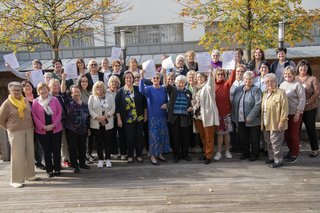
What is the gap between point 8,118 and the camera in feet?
21.4

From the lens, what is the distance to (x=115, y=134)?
25.3 feet

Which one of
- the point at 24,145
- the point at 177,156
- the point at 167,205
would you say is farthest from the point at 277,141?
the point at 24,145

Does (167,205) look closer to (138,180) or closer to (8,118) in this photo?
(138,180)

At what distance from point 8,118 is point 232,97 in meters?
4.59

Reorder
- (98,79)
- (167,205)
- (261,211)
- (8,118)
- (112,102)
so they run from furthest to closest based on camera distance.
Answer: (98,79), (112,102), (8,118), (167,205), (261,211)

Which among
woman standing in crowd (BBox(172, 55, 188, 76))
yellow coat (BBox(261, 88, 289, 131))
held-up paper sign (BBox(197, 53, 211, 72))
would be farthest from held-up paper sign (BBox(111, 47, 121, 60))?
yellow coat (BBox(261, 88, 289, 131))

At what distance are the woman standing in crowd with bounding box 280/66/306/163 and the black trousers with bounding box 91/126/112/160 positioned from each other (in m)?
3.77

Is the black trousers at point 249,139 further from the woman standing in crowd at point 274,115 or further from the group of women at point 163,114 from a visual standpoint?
the woman standing in crowd at point 274,115

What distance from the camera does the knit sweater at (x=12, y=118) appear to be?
6453mm

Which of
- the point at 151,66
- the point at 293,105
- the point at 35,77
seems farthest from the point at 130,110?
the point at 293,105

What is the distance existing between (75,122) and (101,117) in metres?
0.53

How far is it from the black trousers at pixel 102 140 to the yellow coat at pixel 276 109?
10.7 ft

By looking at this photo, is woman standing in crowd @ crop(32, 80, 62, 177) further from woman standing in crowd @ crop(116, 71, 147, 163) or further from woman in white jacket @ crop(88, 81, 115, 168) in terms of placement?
woman standing in crowd @ crop(116, 71, 147, 163)

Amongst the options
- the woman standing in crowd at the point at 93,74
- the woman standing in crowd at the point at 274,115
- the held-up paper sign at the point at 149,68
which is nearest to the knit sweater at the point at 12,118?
the woman standing in crowd at the point at 93,74
